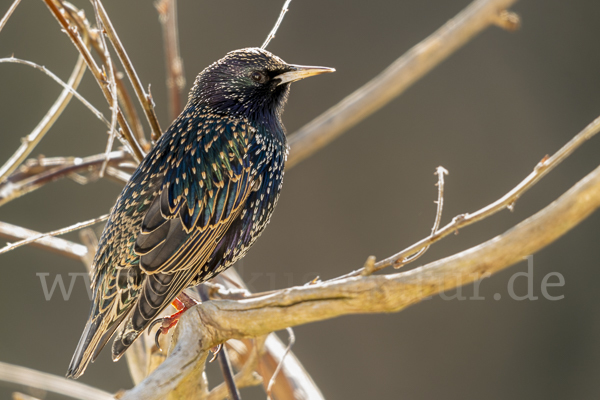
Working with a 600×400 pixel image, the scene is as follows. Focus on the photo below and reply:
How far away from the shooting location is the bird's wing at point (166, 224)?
5.37 feet

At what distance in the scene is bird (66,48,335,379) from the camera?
166cm

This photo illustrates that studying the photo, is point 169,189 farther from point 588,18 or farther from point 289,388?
point 588,18

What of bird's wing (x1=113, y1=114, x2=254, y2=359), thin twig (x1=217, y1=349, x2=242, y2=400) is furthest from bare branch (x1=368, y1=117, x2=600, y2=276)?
bird's wing (x1=113, y1=114, x2=254, y2=359)

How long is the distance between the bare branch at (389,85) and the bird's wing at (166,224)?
1.34ft

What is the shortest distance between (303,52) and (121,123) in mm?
2203

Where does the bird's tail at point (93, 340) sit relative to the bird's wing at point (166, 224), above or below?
below

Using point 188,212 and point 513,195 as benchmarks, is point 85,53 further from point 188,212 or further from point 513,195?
point 513,195

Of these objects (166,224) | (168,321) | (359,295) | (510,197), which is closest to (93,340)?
(168,321)

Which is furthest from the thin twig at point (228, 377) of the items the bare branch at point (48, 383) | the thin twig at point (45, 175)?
the thin twig at point (45, 175)

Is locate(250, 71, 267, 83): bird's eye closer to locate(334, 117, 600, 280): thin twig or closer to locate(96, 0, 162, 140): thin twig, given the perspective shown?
locate(96, 0, 162, 140): thin twig

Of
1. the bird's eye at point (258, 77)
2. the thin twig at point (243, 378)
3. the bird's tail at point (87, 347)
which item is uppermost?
the bird's eye at point (258, 77)

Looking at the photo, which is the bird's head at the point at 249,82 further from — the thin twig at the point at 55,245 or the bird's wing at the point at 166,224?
the thin twig at the point at 55,245

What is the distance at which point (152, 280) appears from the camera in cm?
163

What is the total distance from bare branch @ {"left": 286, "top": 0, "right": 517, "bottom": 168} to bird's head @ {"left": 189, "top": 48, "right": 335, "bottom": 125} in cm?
26
